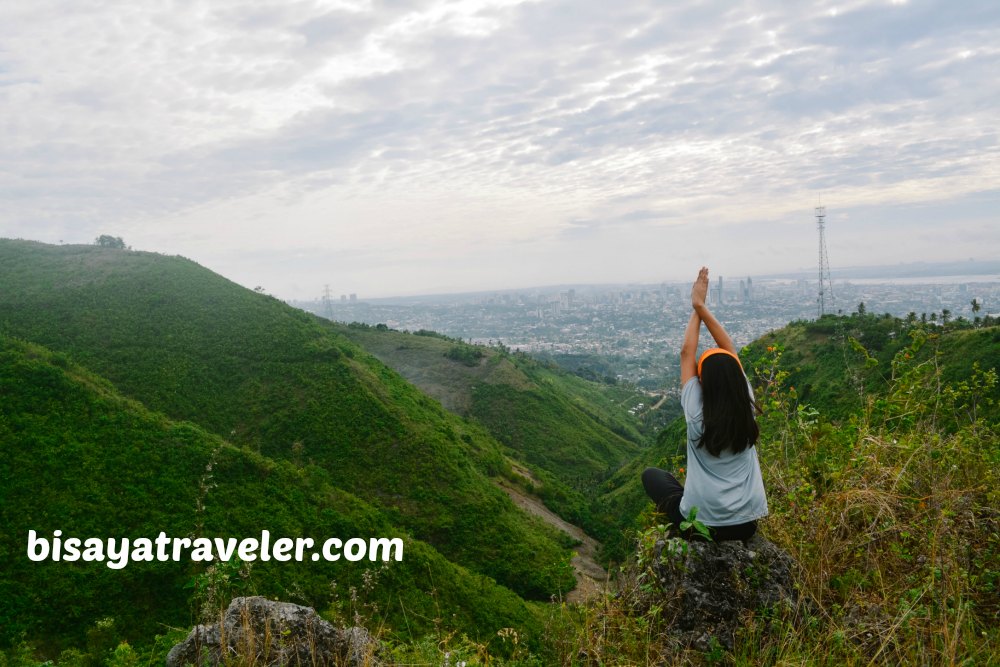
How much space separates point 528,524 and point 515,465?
10051mm

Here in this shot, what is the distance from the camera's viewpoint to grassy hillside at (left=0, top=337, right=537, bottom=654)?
35.7 ft

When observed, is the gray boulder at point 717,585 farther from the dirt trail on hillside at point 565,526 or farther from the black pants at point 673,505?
the dirt trail on hillside at point 565,526

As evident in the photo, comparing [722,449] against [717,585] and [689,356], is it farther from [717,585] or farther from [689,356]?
[717,585]

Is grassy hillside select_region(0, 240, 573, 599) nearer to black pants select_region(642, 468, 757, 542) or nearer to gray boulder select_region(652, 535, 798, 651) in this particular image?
black pants select_region(642, 468, 757, 542)

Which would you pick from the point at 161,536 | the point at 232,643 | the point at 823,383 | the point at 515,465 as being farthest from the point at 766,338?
the point at 232,643

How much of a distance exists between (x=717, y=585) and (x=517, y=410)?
4334 centimetres

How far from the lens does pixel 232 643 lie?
408 cm

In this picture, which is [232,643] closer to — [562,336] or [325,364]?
[325,364]

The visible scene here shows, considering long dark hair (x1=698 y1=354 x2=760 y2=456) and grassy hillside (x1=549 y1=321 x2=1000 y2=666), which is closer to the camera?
grassy hillside (x1=549 y1=321 x2=1000 y2=666)

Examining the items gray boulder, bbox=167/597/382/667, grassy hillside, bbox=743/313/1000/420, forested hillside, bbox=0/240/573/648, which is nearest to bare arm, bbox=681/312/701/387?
gray boulder, bbox=167/597/382/667

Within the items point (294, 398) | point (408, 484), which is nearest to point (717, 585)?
point (408, 484)

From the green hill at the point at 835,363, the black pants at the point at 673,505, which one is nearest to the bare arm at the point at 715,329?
the black pants at the point at 673,505

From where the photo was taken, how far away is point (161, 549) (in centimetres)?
1247

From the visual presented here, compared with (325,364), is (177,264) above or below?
above
